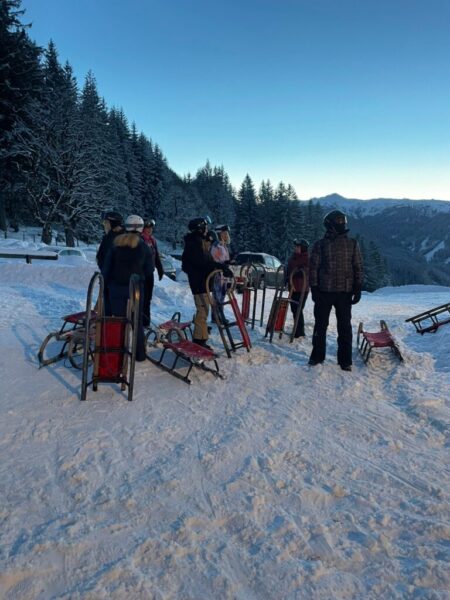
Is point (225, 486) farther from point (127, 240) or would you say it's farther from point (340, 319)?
point (340, 319)

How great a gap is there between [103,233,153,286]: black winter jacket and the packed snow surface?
1.34 metres

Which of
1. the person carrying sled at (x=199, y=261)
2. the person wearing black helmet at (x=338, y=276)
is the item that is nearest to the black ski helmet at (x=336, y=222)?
the person wearing black helmet at (x=338, y=276)

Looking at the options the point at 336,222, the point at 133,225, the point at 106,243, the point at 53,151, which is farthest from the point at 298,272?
the point at 53,151

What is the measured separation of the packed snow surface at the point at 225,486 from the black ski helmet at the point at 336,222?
212 centimetres

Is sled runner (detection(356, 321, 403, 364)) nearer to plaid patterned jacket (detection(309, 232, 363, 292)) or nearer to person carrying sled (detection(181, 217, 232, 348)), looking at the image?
plaid patterned jacket (detection(309, 232, 363, 292))

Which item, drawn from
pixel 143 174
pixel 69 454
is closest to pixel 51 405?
pixel 69 454

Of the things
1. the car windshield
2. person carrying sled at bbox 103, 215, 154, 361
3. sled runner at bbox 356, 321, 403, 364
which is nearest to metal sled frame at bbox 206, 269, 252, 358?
person carrying sled at bbox 103, 215, 154, 361

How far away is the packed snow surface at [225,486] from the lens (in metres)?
2.22

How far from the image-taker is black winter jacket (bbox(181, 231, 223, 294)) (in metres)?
6.09

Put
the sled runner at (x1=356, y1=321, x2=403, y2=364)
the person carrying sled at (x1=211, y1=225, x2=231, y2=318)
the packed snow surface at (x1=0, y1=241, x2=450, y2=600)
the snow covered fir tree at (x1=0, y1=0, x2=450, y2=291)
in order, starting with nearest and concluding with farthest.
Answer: the packed snow surface at (x1=0, y1=241, x2=450, y2=600) < the sled runner at (x1=356, y1=321, x2=403, y2=364) < the person carrying sled at (x1=211, y1=225, x2=231, y2=318) < the snow covered fir tree at (x1=0, y1=0, x2=450, y2=291)

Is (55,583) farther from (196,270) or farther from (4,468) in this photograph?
(196,270)

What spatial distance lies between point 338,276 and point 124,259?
3.03 metres

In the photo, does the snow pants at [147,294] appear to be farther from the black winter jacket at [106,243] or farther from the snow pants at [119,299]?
the snow pants at [119,299]

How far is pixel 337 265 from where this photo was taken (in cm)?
574
